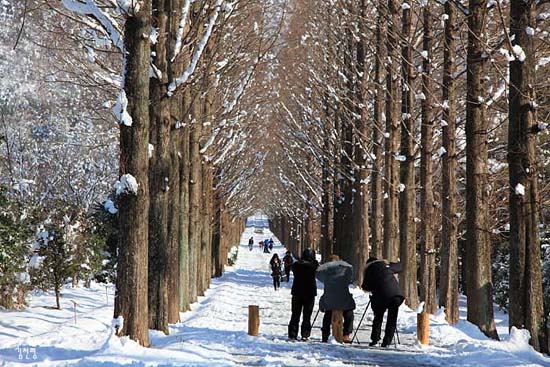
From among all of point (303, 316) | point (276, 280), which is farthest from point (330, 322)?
point (276, 280)

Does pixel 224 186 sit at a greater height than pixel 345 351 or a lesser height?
greater

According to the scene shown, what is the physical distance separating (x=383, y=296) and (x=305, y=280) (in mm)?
2214

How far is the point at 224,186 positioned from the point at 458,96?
19.8m

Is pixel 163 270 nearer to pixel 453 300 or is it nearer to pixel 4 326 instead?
pixel 4 326

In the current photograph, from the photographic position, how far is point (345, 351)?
1234 cm

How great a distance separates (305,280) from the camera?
14.8m

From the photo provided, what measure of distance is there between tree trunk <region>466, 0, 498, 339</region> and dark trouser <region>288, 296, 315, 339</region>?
3034mm

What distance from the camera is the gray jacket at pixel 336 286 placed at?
14.1 metres

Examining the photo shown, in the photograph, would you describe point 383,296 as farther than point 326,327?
No

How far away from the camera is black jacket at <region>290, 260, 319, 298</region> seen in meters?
14.8

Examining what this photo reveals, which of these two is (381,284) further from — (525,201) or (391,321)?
(525,201)

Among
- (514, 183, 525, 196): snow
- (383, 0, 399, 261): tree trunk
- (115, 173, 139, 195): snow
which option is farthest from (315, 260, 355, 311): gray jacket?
(383, 0, 399, 261): tree trunk

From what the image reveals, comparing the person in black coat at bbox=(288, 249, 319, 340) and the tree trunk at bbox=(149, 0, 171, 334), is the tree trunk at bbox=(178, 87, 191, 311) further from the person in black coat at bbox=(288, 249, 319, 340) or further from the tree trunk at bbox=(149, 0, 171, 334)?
the person in black coat at bbox=(288, 249, 319, 340)

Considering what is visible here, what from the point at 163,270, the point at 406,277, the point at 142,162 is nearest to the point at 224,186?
the point at 406,277
